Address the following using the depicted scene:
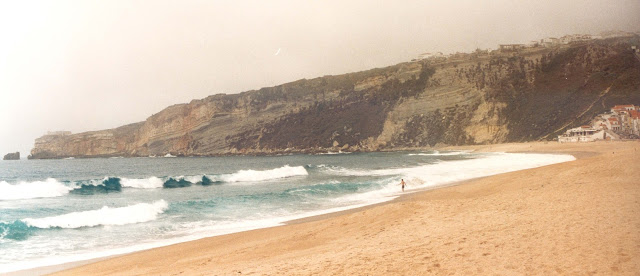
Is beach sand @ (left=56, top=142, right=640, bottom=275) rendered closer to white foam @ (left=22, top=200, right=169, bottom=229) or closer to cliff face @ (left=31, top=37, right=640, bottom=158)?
white foam @ (left=22, top=200, right=169, bottom=229)

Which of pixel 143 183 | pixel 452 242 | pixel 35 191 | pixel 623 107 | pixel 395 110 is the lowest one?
pixel 143 183

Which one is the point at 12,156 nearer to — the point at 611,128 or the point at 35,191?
the point at 35,191

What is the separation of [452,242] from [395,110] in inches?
3562

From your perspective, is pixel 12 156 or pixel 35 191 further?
pixel 12 156

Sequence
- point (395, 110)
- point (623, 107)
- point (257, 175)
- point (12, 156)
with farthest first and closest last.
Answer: point (12, 156) → point (395, 110) → point (623, 107) → point (257, 175)

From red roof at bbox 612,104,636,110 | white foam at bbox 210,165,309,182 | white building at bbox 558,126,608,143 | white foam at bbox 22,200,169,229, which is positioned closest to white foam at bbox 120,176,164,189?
white foam at bbox 210,165,309,182

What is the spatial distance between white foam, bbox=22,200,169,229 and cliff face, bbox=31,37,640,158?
170ft

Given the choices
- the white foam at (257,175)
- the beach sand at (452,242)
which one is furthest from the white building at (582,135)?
the beach sand at (452,242)

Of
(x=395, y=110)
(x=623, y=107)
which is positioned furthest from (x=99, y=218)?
(x=395, y=110)

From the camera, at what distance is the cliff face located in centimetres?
6712

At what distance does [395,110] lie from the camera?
95.5 metres

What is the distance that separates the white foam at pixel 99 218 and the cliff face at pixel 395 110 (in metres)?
51.9

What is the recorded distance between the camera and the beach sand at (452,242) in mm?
5344

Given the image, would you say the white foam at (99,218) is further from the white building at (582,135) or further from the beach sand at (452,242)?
the white building at (582,135)
